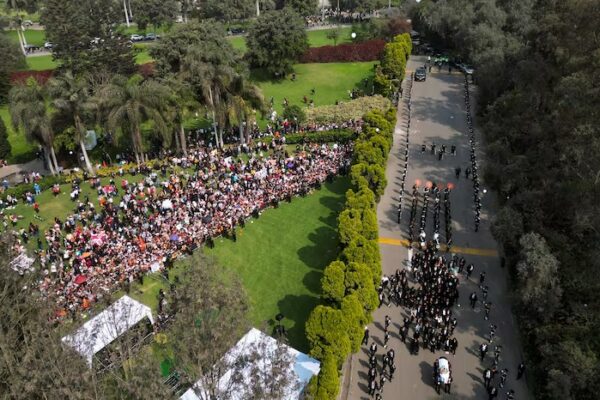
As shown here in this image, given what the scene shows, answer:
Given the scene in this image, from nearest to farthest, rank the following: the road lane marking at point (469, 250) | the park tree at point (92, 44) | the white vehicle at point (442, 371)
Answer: the white vehicle at point (442, 371) → the road lane marking at point (469, 250) → the park tree at point (92, 44)

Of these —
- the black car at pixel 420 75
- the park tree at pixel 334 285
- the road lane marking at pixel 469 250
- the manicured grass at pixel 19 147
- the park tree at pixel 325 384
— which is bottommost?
the road lane marking at pixel 469 250

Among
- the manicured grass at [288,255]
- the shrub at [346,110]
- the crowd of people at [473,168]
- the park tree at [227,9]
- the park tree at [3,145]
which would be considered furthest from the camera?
the park tree at [227,9]

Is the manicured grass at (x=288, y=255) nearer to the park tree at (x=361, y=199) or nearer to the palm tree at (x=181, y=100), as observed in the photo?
the park tree at (x=361, y=199)

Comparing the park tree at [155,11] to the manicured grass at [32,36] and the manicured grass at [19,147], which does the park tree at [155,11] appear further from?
the manicured grass at [19,147]

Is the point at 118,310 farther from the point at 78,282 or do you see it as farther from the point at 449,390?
the point at 449,390

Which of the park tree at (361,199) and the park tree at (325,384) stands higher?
the park tree at (361,199)

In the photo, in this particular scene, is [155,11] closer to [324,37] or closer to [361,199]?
[324,37]

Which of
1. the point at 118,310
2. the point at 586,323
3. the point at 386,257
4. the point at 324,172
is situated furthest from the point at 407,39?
the point at 118,310

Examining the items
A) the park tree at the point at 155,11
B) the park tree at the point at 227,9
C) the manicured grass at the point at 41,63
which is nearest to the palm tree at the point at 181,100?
the manicured grass at the point at 41,63

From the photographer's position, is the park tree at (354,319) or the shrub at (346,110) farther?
the shrub at (346,110)
